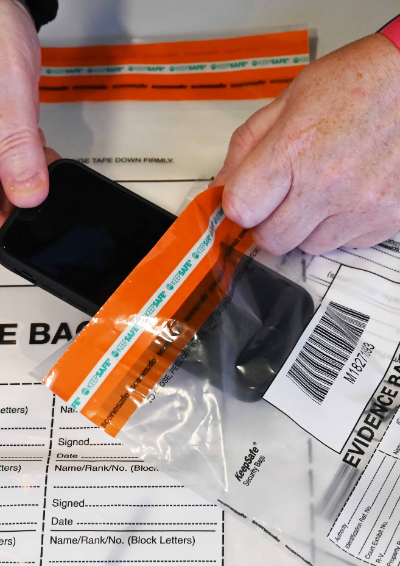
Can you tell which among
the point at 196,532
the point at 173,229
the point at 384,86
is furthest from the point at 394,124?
the point at 196,532

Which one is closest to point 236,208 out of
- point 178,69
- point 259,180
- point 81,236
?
point 259,180

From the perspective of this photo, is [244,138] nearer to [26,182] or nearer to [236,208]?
[236,208]

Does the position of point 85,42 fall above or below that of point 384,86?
below

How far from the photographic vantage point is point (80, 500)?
0.40 metres

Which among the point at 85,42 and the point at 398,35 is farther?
the point at 85,42

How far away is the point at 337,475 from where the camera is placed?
0.35 m

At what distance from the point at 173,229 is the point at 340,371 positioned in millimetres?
179

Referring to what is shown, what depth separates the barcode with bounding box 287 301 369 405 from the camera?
0.37 meters

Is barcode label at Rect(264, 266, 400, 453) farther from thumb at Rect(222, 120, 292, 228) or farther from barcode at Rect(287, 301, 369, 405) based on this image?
thumb at Rect(222, 120, 292, 228)

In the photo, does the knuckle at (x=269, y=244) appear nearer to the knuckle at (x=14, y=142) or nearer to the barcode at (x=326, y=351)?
the barcode at (x=326, y=351)

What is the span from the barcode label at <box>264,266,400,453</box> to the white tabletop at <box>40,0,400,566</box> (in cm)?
34

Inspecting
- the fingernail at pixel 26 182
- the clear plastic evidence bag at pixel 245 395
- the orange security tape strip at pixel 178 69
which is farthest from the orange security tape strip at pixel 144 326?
the orange security tape strip at pixel 178 69

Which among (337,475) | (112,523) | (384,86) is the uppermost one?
(384,86)

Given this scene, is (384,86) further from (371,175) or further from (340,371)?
(340,371)
